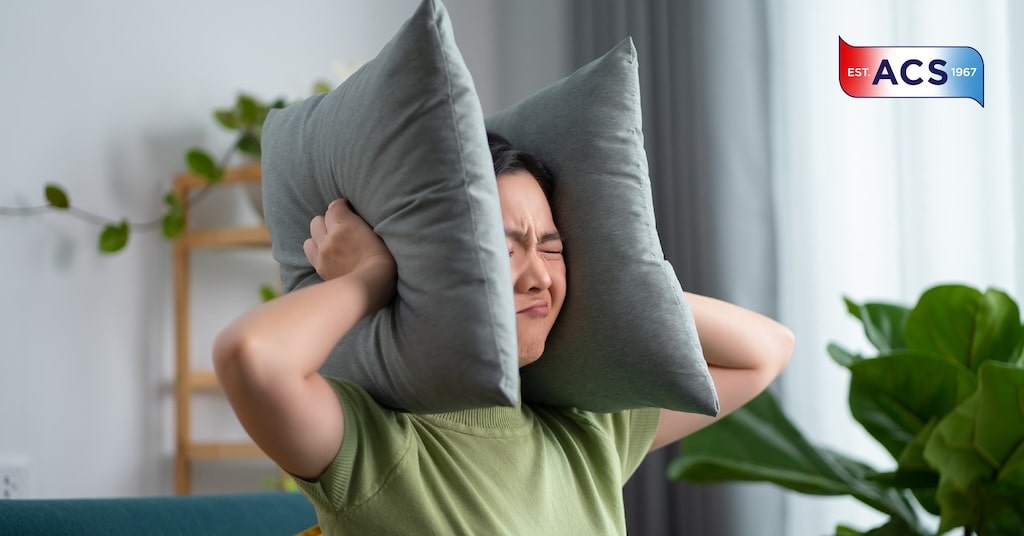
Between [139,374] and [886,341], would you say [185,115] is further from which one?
[886,341]

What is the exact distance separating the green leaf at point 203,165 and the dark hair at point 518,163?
57.1 inches

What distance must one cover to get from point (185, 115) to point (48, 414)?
765 mm

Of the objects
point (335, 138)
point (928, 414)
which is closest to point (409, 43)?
point (335, 138)

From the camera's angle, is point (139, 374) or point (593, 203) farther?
point (139, 374)

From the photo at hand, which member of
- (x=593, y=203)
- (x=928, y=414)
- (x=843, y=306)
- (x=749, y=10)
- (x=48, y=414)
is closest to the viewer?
(x=593, y=203)

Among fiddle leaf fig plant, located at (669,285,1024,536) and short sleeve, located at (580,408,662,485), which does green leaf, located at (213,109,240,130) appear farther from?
short sleeve, located at (580,408,662,485)

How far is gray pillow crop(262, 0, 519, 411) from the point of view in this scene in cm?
81

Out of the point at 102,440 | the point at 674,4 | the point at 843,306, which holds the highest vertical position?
the point at 674,4

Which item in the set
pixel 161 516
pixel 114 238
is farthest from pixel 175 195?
pixel 161 516

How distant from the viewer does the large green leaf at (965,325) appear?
177 cm

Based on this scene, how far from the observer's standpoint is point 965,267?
2.27m

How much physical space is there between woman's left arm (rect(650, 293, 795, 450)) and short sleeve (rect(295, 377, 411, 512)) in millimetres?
400

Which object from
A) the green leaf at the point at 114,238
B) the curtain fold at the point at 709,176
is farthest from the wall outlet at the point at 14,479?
the curtain fold at the point at 709,176

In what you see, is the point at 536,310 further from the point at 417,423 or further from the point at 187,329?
the point at 187,329
